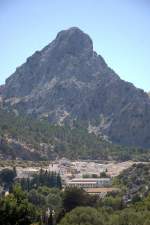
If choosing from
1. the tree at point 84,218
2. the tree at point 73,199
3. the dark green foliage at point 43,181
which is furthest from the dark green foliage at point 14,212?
the dark green foliage at point 43,181

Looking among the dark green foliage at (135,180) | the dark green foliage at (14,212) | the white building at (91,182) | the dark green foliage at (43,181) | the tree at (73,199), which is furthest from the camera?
the white building at (91,182)

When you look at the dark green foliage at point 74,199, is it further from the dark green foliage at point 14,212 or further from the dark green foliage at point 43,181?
the dark green foliage at point 43,181

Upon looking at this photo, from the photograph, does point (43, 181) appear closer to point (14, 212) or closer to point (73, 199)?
point (73, 199)

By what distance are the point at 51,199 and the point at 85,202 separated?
15036 millimetres

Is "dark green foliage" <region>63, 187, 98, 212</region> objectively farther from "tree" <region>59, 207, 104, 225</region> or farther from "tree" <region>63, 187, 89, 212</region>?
"tree" <region>59, 207, 104, 225</region>

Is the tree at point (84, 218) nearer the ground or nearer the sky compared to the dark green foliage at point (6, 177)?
nearer the ground

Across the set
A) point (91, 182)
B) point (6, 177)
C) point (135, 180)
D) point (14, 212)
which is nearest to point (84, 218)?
point (14, 212)

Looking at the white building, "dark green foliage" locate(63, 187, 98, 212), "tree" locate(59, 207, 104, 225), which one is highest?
the white building

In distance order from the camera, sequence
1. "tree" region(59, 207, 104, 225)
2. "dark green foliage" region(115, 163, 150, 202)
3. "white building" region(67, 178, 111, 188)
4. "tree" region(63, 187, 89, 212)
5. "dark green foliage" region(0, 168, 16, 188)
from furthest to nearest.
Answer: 1. "white building" region(67, 178, 111, 188)
2. "dark green foliage" region(0, 168, 16, 188)
3. "dark green foliage" region(115, 163, 150, 202)
4. "tree" region(63, 187, 89, 212)
5. "tree" region(59, 207, 104, 225)

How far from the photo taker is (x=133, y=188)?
132 m

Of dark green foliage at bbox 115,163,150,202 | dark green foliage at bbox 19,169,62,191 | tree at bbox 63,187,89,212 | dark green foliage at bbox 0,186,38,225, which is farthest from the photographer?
dark green foliage at bbox 19,169,62,191

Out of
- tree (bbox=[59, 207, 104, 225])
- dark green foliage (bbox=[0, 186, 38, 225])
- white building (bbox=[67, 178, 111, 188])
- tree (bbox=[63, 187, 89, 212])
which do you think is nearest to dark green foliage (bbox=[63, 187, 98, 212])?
tree (bbox=[63, 187, 89, 212])

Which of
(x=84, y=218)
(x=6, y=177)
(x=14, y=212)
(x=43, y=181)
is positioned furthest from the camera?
(x=6, y=177)

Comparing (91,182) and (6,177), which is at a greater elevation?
(6,177)
